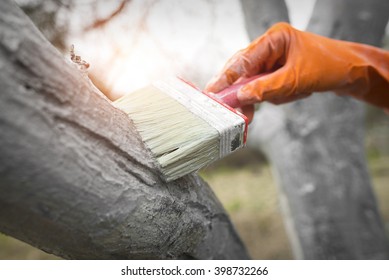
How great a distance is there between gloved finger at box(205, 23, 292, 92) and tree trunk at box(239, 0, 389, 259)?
777 millimetres

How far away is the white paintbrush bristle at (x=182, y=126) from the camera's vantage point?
75 cm

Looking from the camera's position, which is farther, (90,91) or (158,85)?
(158,85)

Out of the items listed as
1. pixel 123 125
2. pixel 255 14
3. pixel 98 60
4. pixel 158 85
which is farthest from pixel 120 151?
pixel 255 14

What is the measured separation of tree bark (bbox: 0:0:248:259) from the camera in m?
0.48

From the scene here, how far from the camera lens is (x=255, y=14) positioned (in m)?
1.92

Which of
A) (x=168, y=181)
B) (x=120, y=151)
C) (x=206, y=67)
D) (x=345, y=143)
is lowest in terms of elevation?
(x=345, y=143)

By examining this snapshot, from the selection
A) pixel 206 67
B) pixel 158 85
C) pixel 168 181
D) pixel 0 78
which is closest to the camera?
pixel 0 78

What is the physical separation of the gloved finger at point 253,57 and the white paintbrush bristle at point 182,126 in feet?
0.86

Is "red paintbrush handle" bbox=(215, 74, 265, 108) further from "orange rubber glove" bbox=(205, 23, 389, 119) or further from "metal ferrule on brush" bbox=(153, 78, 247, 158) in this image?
"metal ferrule on brush" bbox=(153, 78, 247, 158)

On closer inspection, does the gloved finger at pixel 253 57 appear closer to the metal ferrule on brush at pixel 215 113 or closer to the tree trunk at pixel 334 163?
the metal ferrule on brush at pixel 215 113

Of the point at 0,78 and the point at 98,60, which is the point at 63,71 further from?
the point at 98,60

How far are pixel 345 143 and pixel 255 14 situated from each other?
0.91 m

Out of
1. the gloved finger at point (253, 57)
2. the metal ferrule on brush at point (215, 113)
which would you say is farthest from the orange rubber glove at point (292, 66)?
the metal ferrule on brush at point (215, 113)

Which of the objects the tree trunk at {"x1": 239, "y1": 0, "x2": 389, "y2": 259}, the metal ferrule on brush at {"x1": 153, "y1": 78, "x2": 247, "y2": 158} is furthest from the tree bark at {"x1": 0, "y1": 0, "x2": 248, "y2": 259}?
the tree trunk at {"x1": 239, "y1": 0, "x2": 389, "y2": 259}
